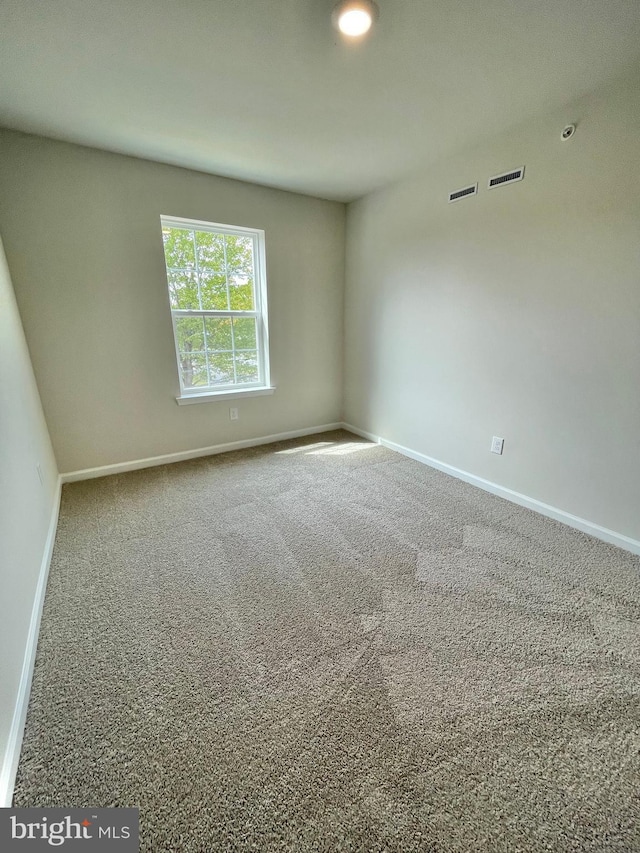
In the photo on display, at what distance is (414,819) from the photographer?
2.95 ft

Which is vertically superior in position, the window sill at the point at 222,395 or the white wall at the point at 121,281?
the white wall at the point at 121,281

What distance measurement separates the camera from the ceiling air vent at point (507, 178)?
7.07 feet

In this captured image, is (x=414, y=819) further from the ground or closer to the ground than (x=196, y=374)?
closer to the ground

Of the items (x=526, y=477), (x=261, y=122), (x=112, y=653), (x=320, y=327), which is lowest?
(x=112, y=653)

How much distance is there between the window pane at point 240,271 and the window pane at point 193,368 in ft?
1.87

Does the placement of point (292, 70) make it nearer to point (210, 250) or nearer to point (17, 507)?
point (210, 250)

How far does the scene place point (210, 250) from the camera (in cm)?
304

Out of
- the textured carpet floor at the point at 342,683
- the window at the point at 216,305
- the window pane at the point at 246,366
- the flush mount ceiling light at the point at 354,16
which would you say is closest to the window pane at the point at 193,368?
the window at the point at 216,305

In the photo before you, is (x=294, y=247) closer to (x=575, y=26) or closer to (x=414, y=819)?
(x=575, y=26)

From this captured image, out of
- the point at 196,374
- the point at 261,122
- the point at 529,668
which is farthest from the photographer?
the point at 196,374

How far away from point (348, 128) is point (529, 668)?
2.97m

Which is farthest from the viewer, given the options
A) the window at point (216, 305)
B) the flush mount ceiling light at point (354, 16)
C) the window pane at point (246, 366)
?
the window pane at point (246, 366)

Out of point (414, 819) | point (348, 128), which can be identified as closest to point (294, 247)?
point (348, 128)

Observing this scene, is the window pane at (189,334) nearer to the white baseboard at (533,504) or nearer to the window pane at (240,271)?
the window pane at (240,271)
